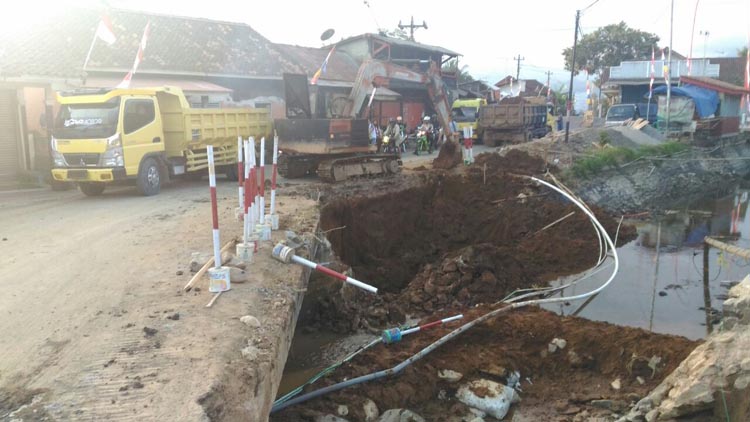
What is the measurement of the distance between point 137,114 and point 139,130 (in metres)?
0.35

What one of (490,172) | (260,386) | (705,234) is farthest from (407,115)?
(260,386)

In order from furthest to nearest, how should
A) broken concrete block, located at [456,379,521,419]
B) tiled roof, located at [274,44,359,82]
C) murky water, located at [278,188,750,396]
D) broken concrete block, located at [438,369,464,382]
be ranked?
tiled roof, located at [274,44,359,82]
murky water, located at [278,188,750,396]
broken concrete block, located at [438,369,464,382]
broken concrete block, located at [456,379,521,419]

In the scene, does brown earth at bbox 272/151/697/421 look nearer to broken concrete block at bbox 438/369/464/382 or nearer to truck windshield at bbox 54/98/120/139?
broken concrete block at bbox 438/369/464/382

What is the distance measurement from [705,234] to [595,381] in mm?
10857

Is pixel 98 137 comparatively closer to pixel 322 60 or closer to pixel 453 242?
pixel 453 242

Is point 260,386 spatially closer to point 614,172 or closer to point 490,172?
point 490,172

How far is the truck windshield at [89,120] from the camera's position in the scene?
11742 mm

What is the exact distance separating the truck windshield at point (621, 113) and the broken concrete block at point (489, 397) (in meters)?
28.5

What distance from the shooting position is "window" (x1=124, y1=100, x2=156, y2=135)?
39.5 ft

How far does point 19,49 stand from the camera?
15617 mm

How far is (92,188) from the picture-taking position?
41.8ft

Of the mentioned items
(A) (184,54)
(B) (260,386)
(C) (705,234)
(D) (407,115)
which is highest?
(A) (184,54)

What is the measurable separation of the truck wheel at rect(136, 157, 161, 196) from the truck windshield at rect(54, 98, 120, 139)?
1.09 m

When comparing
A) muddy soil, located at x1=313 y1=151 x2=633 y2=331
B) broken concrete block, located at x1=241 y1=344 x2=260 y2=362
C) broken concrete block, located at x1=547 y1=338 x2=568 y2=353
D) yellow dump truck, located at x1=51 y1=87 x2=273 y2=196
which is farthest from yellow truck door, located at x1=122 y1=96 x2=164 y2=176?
broken concrete block, located at x1=547 y1=338 x2=568 y2=353
